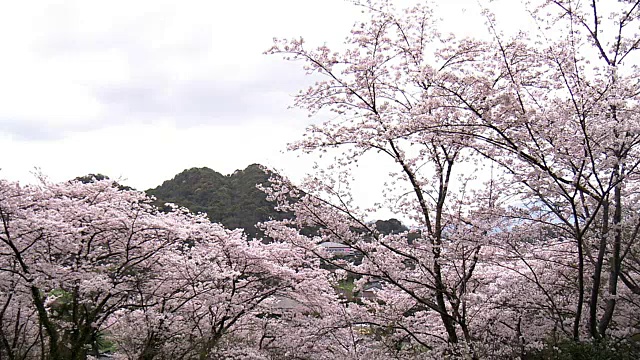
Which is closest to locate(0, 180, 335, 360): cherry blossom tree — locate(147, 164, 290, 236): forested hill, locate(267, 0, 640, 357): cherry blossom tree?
locate(267, 0, 640, 357): cherry blossom tree

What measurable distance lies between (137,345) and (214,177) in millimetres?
15064

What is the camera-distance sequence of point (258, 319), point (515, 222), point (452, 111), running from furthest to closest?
point (258, 319) < point (515, 222) < point (452, 111)

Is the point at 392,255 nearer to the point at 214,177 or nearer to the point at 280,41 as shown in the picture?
the point at 280,41

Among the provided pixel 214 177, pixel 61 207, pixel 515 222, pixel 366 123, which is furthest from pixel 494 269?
pixel 214 177

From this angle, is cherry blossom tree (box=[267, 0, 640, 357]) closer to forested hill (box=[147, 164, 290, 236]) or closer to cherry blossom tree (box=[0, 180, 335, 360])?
cherry blossom tree (box=[0, 180, 335, 360])

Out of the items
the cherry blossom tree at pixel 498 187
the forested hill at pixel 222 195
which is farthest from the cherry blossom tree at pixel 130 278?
the forested hill at pixel 222 195

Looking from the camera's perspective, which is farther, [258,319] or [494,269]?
[258,319]

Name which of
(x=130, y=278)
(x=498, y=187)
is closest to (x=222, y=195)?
(x=130, y=278)

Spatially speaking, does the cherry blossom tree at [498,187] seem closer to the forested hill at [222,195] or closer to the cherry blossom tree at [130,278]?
the cherry blossom tree at [130,278]

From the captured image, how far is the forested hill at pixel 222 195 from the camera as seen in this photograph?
695 inches

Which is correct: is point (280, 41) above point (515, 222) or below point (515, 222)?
above

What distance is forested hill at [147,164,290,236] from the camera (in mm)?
17641

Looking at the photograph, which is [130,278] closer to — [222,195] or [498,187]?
[498,187]

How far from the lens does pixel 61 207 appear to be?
25.6ft
